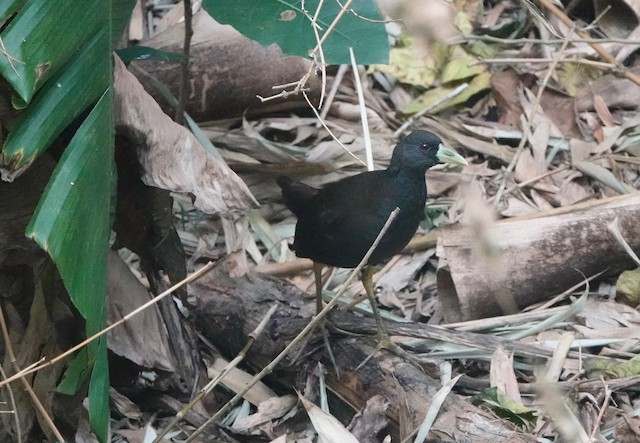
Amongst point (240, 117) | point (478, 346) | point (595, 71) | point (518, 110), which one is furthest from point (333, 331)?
point (595, 71)

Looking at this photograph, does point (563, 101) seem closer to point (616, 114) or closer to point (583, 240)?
point (616, 114)

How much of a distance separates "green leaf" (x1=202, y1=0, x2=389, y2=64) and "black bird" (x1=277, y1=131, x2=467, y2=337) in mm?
367

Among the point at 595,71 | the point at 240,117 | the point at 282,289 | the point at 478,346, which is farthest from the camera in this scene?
the point at 595,71

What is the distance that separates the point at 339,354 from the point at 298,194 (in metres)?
0.65

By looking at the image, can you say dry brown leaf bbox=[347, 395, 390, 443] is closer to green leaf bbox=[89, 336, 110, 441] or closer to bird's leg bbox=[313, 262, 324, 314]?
bird's leg bbox=[313, 262, 324, 314]

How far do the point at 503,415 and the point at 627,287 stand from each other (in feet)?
3.00

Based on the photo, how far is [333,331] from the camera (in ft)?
8.94

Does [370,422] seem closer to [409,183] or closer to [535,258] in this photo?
[409,183]

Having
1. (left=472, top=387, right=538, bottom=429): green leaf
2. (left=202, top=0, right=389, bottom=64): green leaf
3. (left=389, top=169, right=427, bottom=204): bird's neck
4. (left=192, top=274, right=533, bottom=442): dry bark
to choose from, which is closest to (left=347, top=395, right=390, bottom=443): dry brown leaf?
(left=192, top=274, right=533, bottom=442): dry bark

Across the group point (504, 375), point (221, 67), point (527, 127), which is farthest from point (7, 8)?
point (527, 127)

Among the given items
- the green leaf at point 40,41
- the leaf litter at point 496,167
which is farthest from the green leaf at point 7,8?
the leaf litter at point 496,167

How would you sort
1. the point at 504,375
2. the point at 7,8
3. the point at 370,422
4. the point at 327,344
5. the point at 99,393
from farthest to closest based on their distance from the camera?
the point at 327,344, the point at 504,375, the point at 370,422, the point at 99,393, the point at 7,8

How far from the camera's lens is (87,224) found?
1.77 m

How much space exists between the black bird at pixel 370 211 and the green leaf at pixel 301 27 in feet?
1.20
